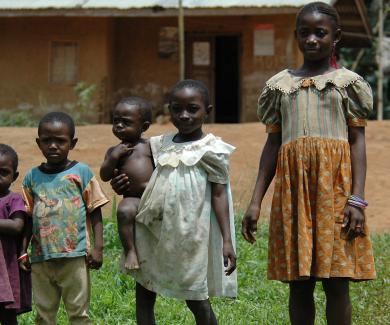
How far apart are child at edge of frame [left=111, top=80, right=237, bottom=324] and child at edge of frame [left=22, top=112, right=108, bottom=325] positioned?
0.21 metres

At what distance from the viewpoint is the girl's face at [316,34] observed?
3531mm

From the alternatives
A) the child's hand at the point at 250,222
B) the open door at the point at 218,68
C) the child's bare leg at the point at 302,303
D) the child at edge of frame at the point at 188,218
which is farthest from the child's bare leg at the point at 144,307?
the open door at the point at 218,68

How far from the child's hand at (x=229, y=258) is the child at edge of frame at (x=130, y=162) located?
0.40 meters

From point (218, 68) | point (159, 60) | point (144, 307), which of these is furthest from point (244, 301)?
point (218, 68)

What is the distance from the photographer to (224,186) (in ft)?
12.1

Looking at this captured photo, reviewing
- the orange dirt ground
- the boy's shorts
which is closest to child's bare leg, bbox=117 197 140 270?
the boy's shorts

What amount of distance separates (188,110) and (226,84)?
13.4 m

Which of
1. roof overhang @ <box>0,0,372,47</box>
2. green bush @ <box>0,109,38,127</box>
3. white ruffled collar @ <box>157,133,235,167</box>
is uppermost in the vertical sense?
roof overhang @ <box>0,0,372,47</box>

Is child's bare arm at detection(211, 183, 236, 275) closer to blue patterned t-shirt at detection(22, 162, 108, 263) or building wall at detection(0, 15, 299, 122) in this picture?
blue patterned t-shirt at detection(22, 162, 108, 263)

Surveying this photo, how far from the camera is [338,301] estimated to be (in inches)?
139

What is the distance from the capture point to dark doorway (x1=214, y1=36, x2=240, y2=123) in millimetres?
16672

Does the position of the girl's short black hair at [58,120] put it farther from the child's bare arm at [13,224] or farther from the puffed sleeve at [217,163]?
the puffed sleeve at [217,163]

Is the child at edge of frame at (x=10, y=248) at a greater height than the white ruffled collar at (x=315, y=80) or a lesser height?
lesser

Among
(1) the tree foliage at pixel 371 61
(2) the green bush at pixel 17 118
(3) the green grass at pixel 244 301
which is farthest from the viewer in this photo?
(1) the tree foliage at pixel 371 61
